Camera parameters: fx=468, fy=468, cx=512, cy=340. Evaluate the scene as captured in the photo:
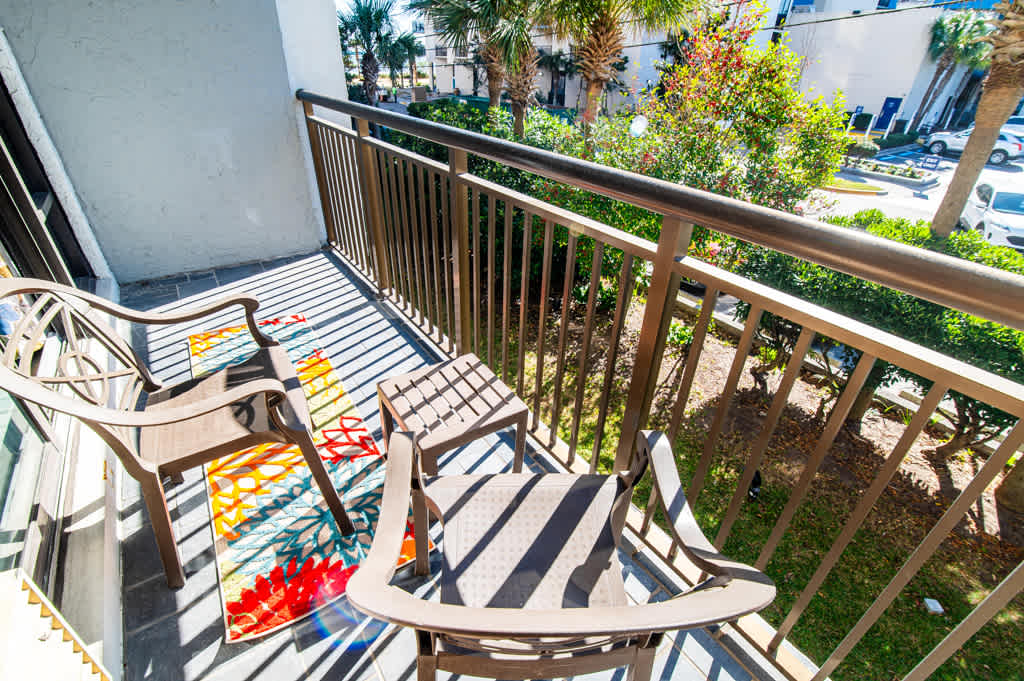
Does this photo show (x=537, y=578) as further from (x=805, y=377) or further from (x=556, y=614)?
(x=805, y=377)

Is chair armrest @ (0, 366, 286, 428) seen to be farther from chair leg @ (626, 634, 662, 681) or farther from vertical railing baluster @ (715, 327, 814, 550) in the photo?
vertical railing baluster @ (715, 327, 814, 550)

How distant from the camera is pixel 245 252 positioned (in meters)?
3.92

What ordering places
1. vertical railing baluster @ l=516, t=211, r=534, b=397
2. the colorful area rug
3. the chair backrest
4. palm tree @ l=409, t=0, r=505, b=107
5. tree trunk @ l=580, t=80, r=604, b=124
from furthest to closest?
tree trunk @ l=580, t=80, r=604, b=124, palm tree @ l=409, t=0, r=505, b=107, vertical railing baluster @ l=516, t=211, r=534, b=397, the colorful area rug, the chair backrest

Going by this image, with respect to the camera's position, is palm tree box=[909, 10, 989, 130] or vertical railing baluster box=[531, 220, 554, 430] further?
palm tree box=[909, 10, 989, 130]

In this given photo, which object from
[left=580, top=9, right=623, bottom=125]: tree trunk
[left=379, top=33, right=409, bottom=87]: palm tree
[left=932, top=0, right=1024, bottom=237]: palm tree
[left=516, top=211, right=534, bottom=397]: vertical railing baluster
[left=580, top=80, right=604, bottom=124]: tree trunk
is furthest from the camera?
[left=379, top=33, right=409, bottom=87]: palm tree

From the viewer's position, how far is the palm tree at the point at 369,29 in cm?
2412

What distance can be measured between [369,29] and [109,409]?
96.7 ft

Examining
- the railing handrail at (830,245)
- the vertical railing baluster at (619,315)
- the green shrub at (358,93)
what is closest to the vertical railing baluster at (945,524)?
the railing handrail at (830,245)

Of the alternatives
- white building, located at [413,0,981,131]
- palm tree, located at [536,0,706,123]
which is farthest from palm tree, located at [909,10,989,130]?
palm tree, located at [536,0,706,123]

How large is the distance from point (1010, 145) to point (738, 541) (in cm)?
2853

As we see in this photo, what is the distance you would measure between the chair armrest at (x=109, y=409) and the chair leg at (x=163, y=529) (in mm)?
246

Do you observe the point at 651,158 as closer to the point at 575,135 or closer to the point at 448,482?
the point at 575,135

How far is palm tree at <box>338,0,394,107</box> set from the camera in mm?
24125

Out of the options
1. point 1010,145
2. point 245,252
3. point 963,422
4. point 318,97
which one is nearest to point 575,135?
point 318,97
